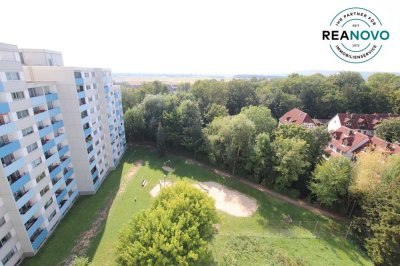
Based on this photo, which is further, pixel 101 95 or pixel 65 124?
pixel 101 95

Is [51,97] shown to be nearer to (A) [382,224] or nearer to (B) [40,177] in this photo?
(B) [40,177]

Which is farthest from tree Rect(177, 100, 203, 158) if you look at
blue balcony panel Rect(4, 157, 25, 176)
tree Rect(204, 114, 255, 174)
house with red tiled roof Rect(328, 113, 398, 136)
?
house with red tiled roof Rect(328, 113, 398, 136)

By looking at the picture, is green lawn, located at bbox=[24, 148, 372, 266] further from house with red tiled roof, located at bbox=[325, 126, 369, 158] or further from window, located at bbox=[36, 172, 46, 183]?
house with red tiled roof, located at bbox=[325, 126, 369, 158]

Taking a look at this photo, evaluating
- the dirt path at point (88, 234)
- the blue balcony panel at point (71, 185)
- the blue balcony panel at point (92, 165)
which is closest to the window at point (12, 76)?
the blue balcony panel at point (71, 185)

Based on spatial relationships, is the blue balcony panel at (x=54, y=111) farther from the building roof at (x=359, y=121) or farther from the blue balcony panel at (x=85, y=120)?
the building roof at (x=359, y=121)

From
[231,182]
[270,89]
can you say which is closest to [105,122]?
[231,182]

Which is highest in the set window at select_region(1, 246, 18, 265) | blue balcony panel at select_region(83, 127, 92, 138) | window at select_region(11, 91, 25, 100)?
window at select_region(11, 91, 25, 100)

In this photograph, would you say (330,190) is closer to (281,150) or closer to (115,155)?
(281,150)
